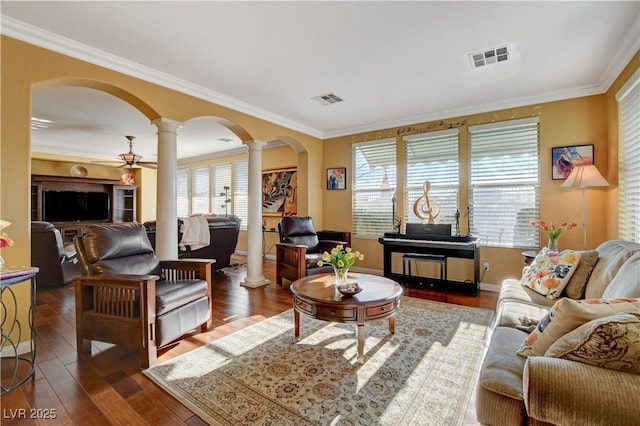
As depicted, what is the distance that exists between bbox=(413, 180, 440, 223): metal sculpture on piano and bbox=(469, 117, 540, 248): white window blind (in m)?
0.50

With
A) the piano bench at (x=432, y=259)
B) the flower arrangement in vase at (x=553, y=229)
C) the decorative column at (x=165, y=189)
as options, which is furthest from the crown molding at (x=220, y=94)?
the piano bench at (x=432, y=259)

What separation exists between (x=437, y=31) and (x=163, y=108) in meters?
2.87

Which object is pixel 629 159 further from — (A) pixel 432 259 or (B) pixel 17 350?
(B) pixel 17 350

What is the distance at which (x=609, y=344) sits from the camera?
1046mm

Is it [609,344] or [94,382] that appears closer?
[609,344]

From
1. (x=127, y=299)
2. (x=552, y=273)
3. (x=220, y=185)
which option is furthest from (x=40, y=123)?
(x=552, y=273)

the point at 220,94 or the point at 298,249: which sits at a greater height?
the point at 220,94

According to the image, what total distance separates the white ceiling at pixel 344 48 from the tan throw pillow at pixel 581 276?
1861mm

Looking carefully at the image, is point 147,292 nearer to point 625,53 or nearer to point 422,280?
point 422,280

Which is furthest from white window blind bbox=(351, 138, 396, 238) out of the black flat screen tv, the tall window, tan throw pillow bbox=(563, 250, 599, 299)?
the black flat screen tv

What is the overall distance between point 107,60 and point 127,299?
2.28 metres

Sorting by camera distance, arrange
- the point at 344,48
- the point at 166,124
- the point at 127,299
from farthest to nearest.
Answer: the point at 166,124
the point at 344,48
the point at 127,299

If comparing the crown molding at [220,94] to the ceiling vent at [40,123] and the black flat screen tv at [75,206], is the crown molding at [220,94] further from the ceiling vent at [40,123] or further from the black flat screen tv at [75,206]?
the black flat screen tv at [75,206]

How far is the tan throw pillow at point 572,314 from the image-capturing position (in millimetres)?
1179
